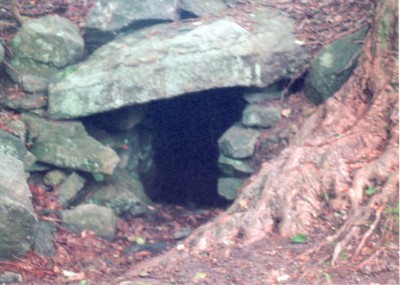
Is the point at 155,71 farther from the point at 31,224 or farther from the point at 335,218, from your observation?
the point at 335,218

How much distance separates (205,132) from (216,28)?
6.26ft

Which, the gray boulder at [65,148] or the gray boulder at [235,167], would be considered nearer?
the gray boulder at [65,148]

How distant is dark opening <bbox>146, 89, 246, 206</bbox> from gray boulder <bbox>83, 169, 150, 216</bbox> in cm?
110

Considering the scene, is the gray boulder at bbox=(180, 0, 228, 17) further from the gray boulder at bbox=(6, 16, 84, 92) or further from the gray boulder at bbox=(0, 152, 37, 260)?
the gray boulder at bbox=(0, 152, 37, 260)

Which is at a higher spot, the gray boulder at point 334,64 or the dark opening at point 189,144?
the gray boulder at point 334,64

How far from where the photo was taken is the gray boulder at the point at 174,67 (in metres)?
7.08

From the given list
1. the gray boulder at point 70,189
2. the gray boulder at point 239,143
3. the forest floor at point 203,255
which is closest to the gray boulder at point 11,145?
the forest floor at point 203,255

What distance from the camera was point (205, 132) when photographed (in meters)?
8.83

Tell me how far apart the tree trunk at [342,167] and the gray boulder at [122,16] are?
9.90 ft

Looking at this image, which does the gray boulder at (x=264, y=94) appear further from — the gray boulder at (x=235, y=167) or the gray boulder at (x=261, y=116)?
the gray boulder at (x=235, y=167)

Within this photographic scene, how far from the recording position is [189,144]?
8.96 m

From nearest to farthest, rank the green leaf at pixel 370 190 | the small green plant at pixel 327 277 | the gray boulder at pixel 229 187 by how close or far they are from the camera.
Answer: the small green plant at pixel 327 277 < the green leaf at pixel 370 190 < the gray boulder at pixel 229 187

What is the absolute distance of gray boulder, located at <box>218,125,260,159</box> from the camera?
7250mm

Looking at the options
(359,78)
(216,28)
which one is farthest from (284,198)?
(216,28)
